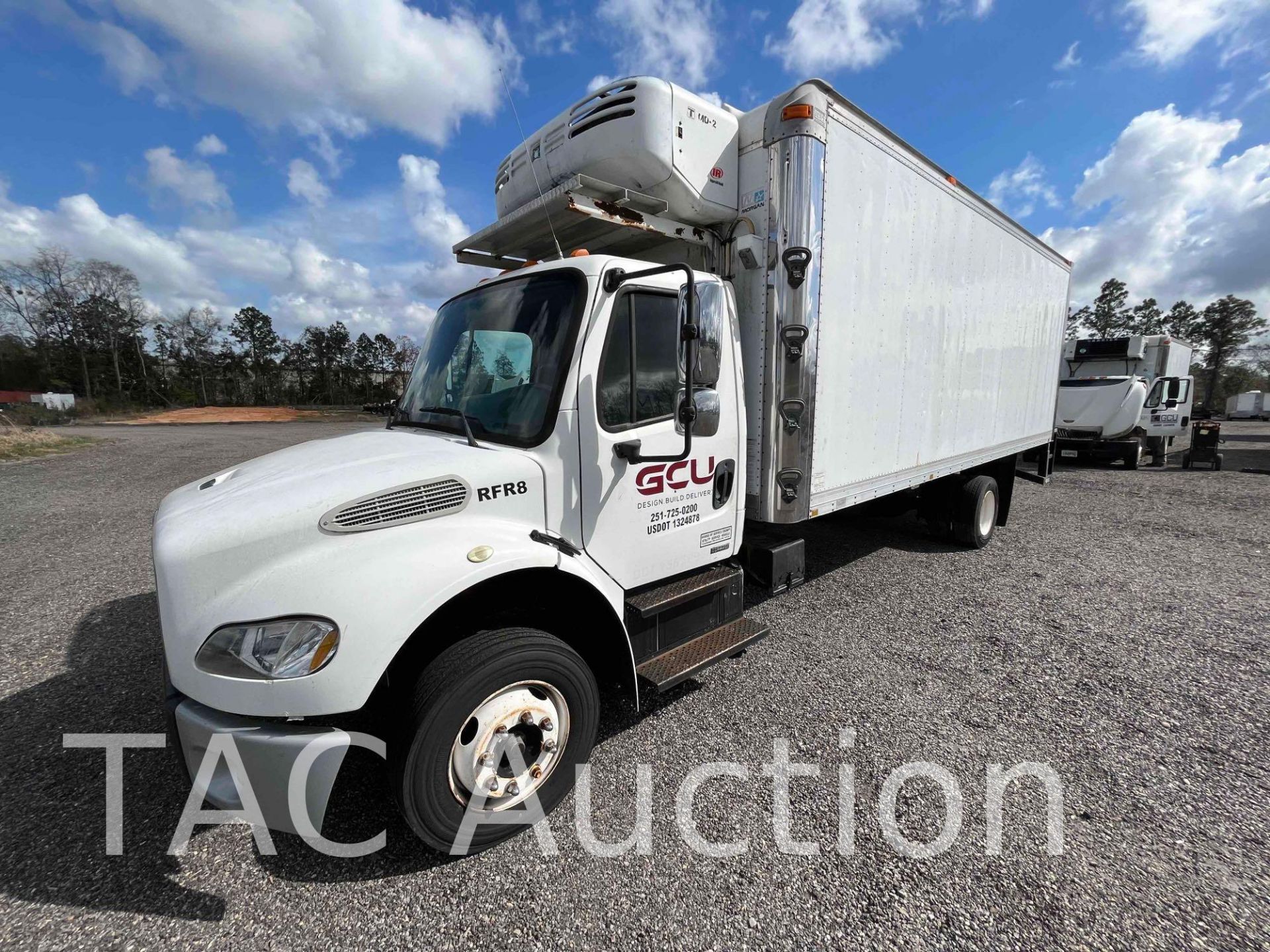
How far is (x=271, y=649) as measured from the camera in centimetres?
182

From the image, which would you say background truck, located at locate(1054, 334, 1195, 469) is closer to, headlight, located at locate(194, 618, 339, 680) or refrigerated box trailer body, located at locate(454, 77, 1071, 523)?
refrigerated box trailer body, located at locate(454, 77, 1071, 523)

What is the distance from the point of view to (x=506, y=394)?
264 centimetres

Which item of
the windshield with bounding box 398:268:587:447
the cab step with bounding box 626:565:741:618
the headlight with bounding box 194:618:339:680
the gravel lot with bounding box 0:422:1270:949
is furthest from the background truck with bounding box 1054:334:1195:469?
the headlight with bounding box 194:618:339:680

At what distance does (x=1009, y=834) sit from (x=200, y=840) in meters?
3.54

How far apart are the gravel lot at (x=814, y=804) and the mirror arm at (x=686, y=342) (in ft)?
5.29

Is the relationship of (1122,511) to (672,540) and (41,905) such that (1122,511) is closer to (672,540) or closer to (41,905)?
(672,540)

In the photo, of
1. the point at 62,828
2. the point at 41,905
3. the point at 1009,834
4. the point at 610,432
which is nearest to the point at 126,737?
the point at 62,828

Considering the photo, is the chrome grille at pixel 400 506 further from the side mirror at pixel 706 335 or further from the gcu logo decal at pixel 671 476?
the side mirror at pixel 706 335

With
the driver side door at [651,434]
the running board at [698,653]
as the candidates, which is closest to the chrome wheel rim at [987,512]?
the running board at [698,653]

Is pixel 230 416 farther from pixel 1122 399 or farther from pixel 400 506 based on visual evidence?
pixel 1122 399

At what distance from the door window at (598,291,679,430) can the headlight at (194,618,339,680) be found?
1434 millimetres

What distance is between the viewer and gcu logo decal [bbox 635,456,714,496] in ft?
9.05

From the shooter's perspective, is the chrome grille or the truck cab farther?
the chrome grille

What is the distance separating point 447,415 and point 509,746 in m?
1.61
